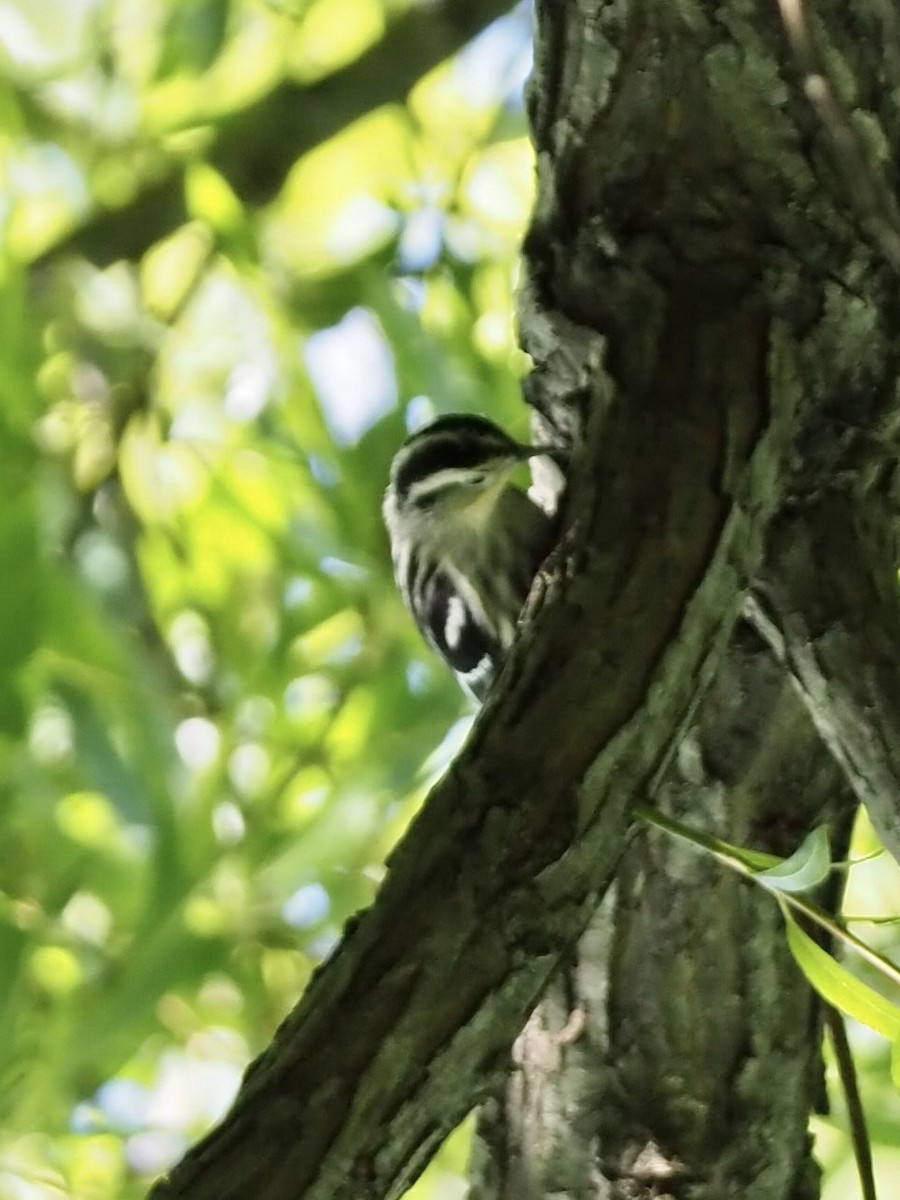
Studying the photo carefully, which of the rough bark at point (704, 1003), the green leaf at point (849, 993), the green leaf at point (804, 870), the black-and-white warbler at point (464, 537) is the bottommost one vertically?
the green leaf at point (849, 993)

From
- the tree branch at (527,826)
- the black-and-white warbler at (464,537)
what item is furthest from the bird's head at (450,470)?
the tree branch at (527,826)

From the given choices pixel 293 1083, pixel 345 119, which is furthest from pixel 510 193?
pixel 293 1083

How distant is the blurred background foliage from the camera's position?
828mm

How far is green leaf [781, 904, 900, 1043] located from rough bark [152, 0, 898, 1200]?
3.0 inches

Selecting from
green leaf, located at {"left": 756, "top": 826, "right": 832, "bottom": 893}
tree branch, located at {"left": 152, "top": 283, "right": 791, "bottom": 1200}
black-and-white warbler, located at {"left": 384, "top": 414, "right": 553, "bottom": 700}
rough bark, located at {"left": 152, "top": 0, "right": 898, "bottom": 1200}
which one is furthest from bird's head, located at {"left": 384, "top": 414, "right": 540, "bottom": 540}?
green leaf, located at {"left": 756, "top": 826, "right": 832, "bottom": 893}

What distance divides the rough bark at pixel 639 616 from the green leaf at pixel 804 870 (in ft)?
0.18

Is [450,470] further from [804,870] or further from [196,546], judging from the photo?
[804,870]

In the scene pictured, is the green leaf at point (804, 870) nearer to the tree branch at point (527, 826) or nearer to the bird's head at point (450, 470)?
the tree branch at point (527, 826)

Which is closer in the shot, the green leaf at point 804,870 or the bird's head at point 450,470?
the green leaf at point 804,870

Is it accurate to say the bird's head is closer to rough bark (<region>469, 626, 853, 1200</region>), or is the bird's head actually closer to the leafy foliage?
the leafy foliage

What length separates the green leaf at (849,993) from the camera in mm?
490

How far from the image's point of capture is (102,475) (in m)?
1.20

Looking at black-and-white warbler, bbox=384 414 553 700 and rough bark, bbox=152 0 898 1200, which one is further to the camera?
black-and-white warbler, bbox=384 414 553 700

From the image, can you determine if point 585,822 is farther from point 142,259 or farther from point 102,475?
point 142,259
